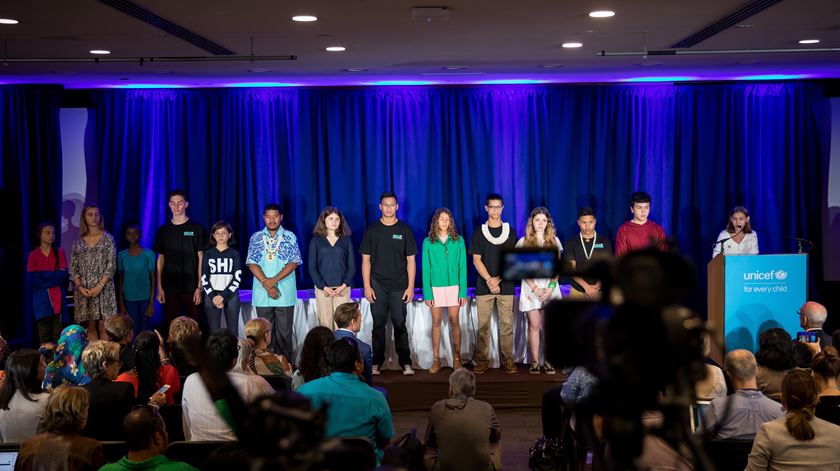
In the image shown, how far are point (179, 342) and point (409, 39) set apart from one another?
3.29 m

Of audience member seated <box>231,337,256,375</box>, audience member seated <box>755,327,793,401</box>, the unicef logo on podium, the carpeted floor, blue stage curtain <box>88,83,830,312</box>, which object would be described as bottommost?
the carpeted floor

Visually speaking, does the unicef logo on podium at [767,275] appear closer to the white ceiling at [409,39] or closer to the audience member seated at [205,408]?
the white ceiling at [409,39]

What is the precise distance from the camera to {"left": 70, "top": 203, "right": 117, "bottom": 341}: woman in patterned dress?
9344 millimetres

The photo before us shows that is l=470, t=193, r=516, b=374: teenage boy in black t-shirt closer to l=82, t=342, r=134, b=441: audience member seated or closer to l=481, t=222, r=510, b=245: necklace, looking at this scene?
l=481, t=222, r=510, b=245: necklace

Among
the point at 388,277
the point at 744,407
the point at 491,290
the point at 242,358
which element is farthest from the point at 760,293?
the point at 242,358

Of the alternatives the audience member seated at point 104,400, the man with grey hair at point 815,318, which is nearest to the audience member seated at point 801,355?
the man with grey hair at point 815,318

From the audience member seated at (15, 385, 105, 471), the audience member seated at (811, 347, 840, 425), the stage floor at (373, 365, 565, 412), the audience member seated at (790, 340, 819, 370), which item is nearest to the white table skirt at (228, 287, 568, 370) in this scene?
the stage floor at (373, 365, 565, 412)

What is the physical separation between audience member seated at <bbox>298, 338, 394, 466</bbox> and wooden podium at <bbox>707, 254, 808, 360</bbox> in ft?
15.9

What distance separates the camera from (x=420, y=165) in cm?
1069

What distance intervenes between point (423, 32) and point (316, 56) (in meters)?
1.61

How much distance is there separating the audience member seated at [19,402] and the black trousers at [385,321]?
4692 millimetres

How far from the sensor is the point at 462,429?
16.8 ft

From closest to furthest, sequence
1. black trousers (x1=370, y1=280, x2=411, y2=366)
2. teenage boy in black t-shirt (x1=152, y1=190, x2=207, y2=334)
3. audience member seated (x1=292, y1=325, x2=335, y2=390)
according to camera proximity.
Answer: audience member seated (x1=292, y1=325, x2=335, y2=390)
black trousers (x1=370, y1=280, x2=411, y2=366)
teenage boy in black t-shirt (x1=152, y1=190, x2=207, y2=334)

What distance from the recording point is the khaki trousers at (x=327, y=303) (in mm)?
9203
